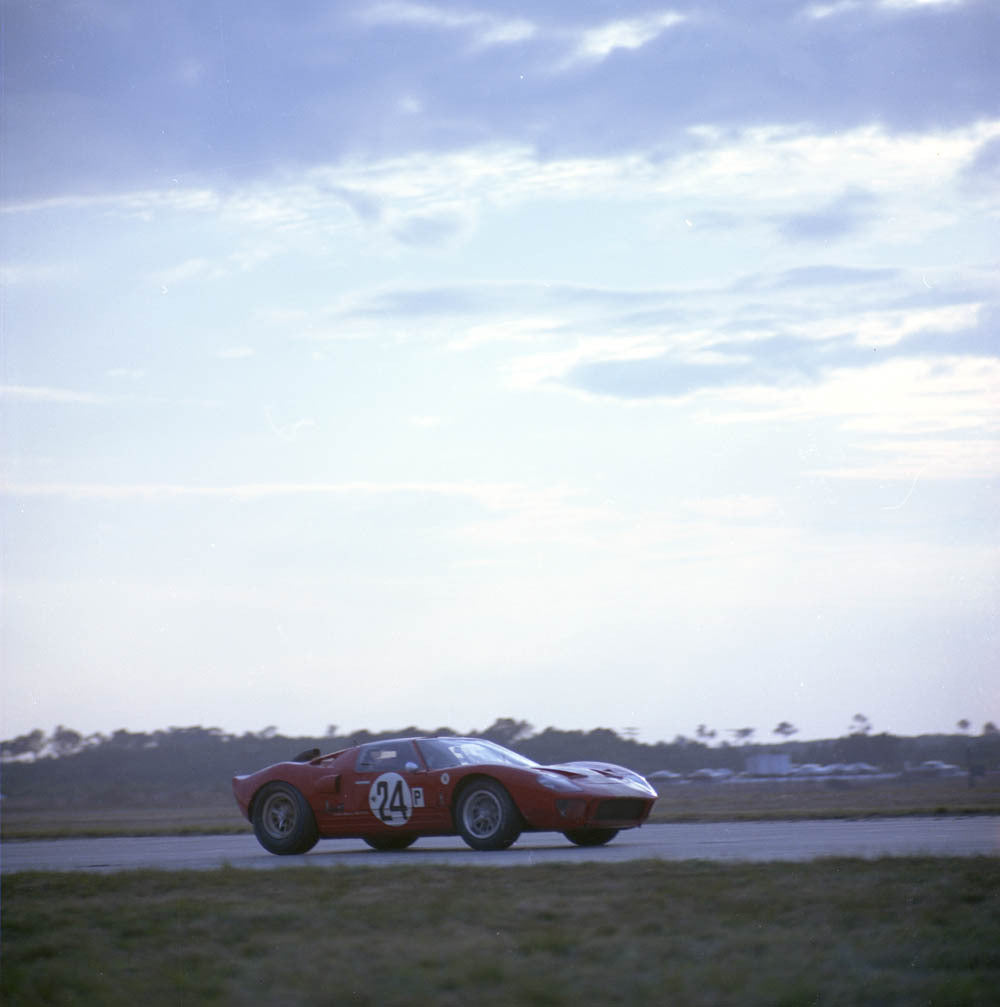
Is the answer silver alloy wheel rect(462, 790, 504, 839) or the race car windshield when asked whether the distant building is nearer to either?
the race car windshield

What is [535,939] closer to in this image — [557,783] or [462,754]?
[557,783]

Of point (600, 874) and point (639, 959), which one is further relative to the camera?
point (600, 874)

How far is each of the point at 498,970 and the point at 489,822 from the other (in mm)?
7016

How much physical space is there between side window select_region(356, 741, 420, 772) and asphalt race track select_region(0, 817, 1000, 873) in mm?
805

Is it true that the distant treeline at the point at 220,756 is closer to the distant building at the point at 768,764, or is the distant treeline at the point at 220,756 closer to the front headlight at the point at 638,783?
the distant building at the point at 768,764

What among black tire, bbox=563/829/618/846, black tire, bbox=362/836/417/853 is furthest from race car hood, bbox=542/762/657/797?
black tire, bbox=362/836/417/853

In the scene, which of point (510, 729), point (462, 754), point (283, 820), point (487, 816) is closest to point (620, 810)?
point (487, 816)

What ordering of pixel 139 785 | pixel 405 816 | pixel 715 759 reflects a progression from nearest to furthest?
pixel 405 816
pixel 139 785
pixel 715 759

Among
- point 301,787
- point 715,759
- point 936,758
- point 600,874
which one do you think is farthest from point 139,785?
point 600,874

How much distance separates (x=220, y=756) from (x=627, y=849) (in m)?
65.0

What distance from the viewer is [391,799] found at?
12773mm

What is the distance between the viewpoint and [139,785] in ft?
222

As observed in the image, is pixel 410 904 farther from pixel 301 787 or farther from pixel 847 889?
pixel 301 787

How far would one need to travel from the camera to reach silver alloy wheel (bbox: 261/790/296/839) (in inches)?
529
